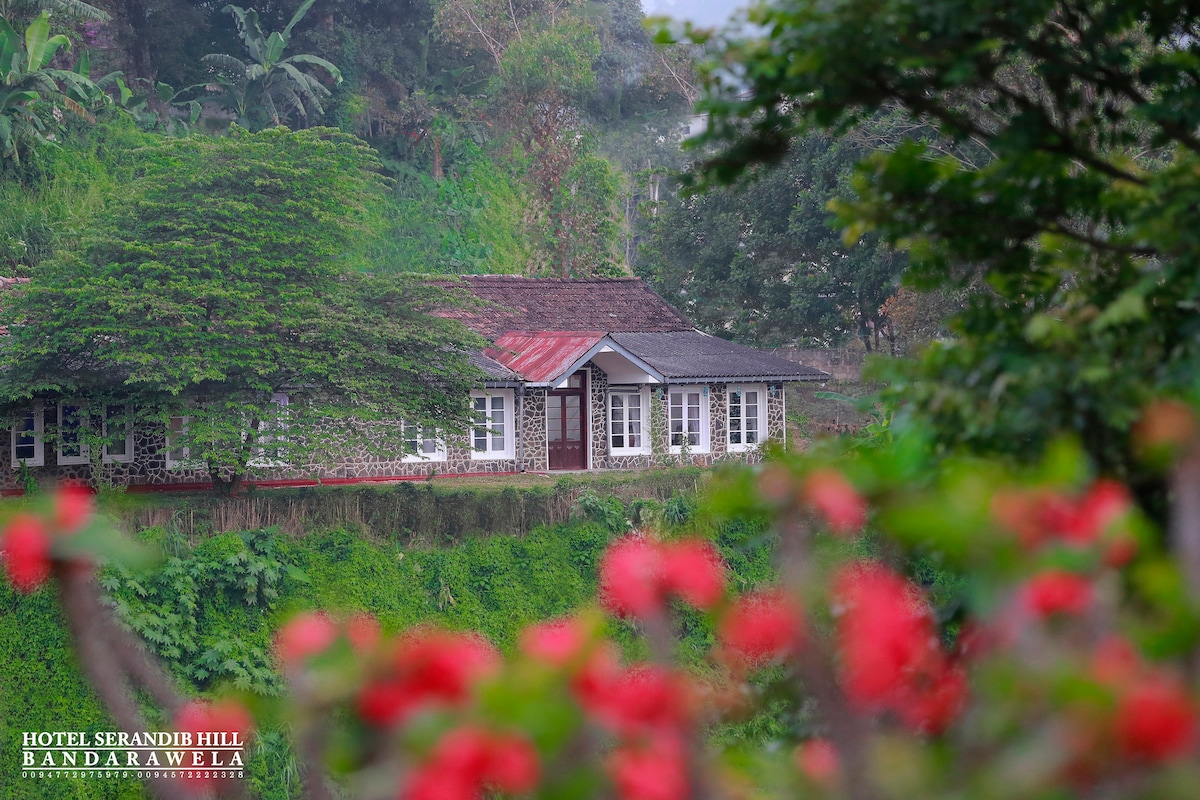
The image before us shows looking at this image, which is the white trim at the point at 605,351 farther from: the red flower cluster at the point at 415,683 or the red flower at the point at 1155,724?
the red flower at the point at 1155,724

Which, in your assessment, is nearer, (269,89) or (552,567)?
(552,567)

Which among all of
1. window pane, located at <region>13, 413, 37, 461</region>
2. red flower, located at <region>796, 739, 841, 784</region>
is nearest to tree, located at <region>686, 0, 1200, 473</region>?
red flower, located at <region>796, 739, 841, 784</region>

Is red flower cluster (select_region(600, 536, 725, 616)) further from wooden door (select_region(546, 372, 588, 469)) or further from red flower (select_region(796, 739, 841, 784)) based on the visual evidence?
wooden door (select_region(546, 372, 588, 469))

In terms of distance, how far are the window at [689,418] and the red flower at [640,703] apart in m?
24.3

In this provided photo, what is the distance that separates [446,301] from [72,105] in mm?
17897

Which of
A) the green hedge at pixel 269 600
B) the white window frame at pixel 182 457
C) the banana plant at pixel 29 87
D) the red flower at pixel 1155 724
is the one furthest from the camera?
the banana plant at pixel 29 87

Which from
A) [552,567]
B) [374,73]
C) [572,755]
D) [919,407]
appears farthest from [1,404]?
[374,73]

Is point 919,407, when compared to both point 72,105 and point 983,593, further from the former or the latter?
point 72,105

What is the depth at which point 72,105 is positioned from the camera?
105 feet

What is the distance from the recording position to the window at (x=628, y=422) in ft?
84.6

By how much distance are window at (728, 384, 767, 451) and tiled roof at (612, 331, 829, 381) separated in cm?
64

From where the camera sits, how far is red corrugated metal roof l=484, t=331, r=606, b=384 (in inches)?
948

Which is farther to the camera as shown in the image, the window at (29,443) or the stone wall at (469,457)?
the stone wall at (469,457)

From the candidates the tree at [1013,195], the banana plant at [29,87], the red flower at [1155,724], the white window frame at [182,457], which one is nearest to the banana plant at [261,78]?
the banana plant at [29,87]
